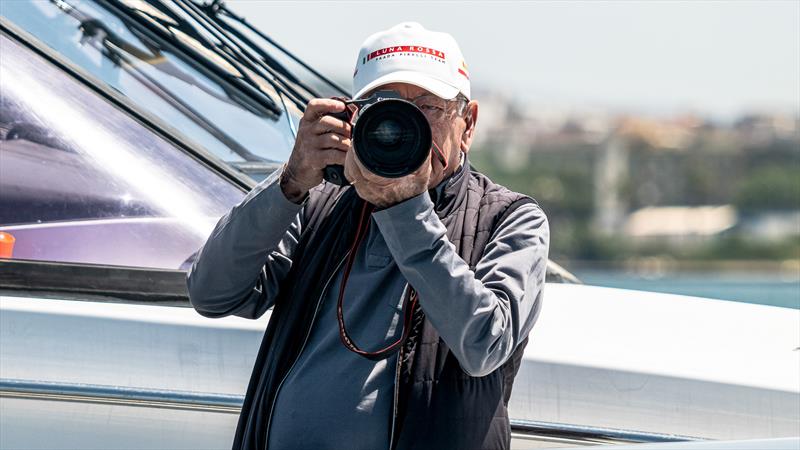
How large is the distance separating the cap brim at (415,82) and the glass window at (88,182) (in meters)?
0.88

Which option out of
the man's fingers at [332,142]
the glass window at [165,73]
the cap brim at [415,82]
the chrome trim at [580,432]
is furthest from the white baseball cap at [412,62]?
the glass window at [165,73]

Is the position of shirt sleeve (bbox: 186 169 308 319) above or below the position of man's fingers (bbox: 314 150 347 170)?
below

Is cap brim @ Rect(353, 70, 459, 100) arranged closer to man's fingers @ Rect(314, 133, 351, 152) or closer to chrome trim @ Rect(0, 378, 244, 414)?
man's fingers @ Rect(314, 133, 351, 152)

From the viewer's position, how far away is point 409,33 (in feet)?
6.88

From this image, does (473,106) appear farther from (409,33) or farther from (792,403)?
(792,403)

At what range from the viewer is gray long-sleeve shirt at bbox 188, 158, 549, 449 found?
192cm

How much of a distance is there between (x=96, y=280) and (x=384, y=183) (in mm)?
1028

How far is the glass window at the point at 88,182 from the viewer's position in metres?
2.78

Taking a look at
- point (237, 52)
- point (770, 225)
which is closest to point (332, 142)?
point (237, 52)

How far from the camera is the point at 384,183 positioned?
190cm

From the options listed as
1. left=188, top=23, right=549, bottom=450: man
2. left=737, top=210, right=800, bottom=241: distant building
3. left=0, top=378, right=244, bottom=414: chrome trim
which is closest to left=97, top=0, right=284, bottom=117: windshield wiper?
left=0, top=378, right=244, bottom=414: chrome trim

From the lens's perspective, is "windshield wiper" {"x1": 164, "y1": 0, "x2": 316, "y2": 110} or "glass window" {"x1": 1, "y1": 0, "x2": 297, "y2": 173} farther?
"windshield wiper" {"x1": 164, "y1": 0, "x2": 316, "y2": 110}

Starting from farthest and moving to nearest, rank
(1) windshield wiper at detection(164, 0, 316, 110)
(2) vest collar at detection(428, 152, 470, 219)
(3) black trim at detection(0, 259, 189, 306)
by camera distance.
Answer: (1) windshield wiper at detection(164, 0, 316, 110)
(3) black trim at detection(0, 259, 189, 306)
(2) vest collar at detection(428, 152, 470, 219)

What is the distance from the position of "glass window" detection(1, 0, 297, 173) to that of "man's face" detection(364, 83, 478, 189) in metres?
1.02
